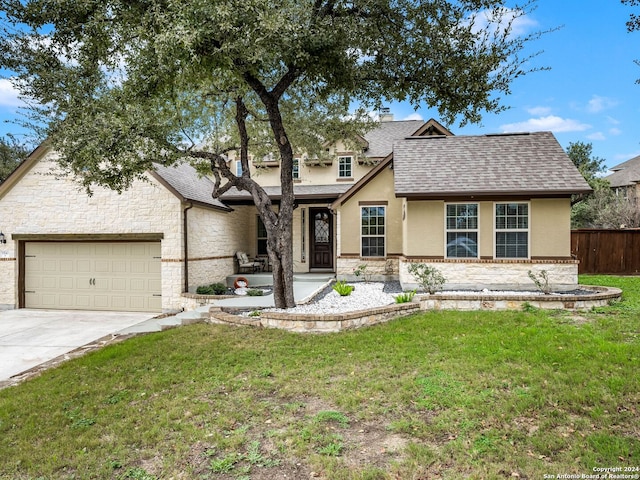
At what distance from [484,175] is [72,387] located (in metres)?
11.4

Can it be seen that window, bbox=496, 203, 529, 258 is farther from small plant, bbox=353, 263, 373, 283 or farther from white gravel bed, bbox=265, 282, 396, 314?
small plant, bbox=353, 263, 373, 283

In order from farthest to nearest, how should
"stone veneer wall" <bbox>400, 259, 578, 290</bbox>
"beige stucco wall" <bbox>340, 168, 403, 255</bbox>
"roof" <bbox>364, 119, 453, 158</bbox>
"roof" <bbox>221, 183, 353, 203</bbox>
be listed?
"roof" <bbox>364, 119, 453, 158</bbox> → "roof" <bbox>221, 183, 353, 203</bbox> → "beige stucco wall" <bbox>340, 168, 403, 255</bbox> → "stone veneer wall" <bbox>400, 259, 578, 290</bbox>

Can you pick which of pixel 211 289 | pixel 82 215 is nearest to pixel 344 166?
pixel 211 289

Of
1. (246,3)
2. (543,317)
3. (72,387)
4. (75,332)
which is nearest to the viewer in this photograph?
(72,387)

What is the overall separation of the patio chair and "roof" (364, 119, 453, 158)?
22.8 feet

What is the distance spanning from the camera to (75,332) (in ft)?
31.3

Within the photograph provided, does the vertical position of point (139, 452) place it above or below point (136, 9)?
below

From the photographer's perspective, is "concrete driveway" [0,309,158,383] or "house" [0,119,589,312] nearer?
"concrete driveway" [0,309,158,383]

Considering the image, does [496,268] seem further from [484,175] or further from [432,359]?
[432,359]

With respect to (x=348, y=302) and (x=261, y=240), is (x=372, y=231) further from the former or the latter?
(x=261, y=240)

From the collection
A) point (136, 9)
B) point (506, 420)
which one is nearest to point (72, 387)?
point (506, 420)

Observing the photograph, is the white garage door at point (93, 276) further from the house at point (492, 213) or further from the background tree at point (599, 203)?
the background tree at point (599, 203)

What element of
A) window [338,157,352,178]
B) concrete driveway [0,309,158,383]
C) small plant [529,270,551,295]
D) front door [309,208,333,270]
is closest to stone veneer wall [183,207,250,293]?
concrete driveway [0,309,158,383]

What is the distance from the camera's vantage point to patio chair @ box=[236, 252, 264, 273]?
49.9ft
